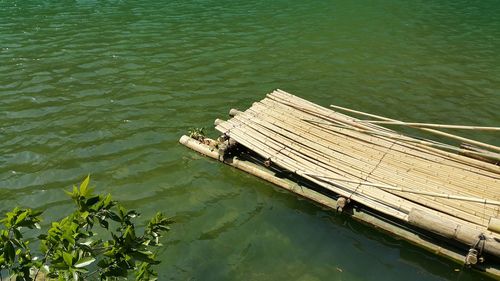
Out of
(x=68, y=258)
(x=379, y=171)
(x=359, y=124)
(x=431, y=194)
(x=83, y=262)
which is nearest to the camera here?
(x=68, y=258)

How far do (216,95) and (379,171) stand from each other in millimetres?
7623

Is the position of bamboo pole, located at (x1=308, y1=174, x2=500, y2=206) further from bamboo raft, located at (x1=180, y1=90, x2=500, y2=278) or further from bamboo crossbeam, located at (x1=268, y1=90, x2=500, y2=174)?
bamboo crossbeam, located at (x1=268, y1=90, x2=500, y2=174)

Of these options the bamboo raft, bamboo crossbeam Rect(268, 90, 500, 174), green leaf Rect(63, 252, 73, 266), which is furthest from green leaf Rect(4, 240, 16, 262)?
bamboo crossbeam Rect(268, 90, 500, 174)

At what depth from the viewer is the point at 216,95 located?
51.9 feet

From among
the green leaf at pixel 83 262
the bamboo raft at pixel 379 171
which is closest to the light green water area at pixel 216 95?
the bamboo raft at pixel 379 171

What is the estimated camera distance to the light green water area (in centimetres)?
923

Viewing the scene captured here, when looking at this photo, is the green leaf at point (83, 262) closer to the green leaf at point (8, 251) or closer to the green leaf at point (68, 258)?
the green leaf at point (68, 258)

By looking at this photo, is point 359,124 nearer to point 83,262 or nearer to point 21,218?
point 83,262

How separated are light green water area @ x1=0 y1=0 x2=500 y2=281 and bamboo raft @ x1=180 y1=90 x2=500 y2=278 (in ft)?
1.33

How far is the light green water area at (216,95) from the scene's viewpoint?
9.23 metres

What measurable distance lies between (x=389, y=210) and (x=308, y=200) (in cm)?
208

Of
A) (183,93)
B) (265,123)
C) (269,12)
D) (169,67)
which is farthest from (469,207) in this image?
(269,12)

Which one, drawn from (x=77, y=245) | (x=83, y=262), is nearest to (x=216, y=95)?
(x=77, y=245)

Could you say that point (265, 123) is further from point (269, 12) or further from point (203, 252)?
point (269, 12)
